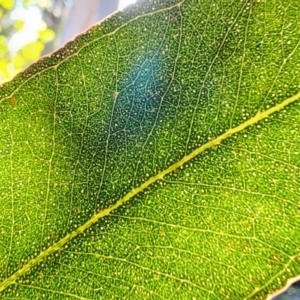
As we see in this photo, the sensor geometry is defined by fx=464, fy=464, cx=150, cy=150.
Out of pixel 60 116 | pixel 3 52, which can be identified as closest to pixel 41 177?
pixel 60 116

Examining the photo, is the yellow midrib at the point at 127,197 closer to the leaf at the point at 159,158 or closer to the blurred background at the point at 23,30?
the leaf at the point at 159,158

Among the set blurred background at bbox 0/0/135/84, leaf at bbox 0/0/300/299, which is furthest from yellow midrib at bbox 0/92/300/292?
blurred background at bbox 0/0/135/84

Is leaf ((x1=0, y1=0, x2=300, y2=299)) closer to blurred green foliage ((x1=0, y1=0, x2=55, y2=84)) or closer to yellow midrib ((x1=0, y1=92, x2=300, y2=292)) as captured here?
yellow midrib ((x1=0, y1=92, x2=300, y2=292))

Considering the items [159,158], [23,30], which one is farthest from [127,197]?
[23,30]

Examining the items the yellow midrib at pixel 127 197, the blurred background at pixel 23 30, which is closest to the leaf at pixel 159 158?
the yellow midrib at pixel 127 197

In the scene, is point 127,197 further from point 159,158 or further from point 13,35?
point 13,35

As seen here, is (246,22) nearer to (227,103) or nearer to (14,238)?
(227,103)
